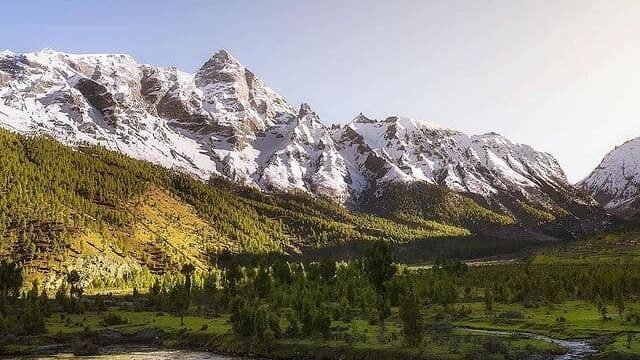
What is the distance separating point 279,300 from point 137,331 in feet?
135

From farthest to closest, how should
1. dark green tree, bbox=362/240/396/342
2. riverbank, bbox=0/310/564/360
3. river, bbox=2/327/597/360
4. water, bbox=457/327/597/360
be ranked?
1. dark green tree, bbox=362/240/396/342
2. river, bbox=2/327/597/360
3. riverbank, bbox=0/310/564/360
4. water, bbox=457/327/597/360

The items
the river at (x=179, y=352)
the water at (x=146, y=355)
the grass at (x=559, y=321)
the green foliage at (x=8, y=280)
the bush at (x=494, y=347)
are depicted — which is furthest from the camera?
the green foliage at (x=8, y=280)

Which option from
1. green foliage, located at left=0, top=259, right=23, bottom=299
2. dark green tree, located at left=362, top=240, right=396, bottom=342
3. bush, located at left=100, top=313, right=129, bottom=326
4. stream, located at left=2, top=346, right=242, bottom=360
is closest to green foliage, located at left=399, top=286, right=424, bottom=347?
dark green tree, located at left=362, top=240, right=396, bottom=342

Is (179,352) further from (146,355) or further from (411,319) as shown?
(411,319)

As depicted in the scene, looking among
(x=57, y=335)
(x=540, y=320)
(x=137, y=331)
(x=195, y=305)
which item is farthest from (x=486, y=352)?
(x=195, y=305)

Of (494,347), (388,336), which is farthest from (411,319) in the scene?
(388,336)

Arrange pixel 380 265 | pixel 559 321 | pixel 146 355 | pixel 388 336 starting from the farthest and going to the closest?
pixel 380 265 < pixel 559 321 < pixel 146 355 < pixel 388 336

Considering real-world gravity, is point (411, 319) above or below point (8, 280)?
below

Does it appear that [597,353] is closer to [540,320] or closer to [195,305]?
[540,320]

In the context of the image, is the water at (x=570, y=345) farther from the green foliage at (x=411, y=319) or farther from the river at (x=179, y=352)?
the green foliage at (x=411, y=319)

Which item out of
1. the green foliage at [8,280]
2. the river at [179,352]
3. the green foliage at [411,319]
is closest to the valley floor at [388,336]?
the river at [179,352]

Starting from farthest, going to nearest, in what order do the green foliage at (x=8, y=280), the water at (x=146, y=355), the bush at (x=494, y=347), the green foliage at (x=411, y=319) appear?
the green foliage at (x=8, y=280) → the water at (x=146, y=355) → the green foliage at (x=411, y=319) → the bush at (x=494, y=347)

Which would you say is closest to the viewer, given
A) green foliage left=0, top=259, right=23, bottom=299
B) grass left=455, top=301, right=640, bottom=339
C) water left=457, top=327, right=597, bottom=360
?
water left=457, top=327, right=597, bottom=360

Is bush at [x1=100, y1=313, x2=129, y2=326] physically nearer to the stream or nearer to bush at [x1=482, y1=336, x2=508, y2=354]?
the stream
